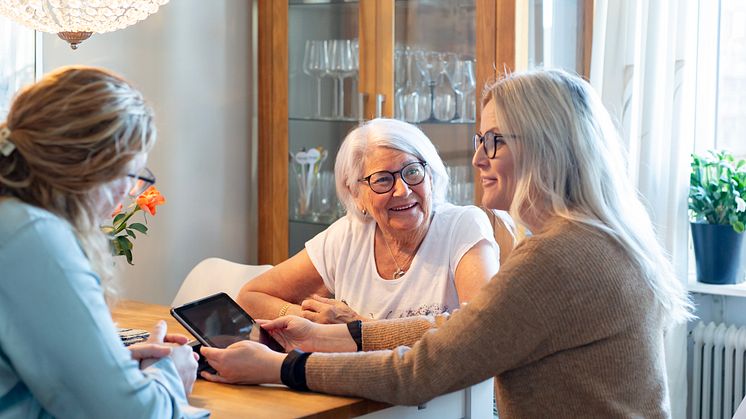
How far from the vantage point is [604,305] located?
5.24ft

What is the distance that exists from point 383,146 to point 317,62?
4.04ft

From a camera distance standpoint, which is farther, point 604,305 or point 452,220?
point 452,220

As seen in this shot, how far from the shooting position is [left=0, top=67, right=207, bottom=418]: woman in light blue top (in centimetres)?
120

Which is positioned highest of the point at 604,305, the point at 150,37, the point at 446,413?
the point at 150,37

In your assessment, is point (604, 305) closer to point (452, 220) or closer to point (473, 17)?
point (452, 220)

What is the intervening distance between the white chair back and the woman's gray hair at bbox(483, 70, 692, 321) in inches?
50.4

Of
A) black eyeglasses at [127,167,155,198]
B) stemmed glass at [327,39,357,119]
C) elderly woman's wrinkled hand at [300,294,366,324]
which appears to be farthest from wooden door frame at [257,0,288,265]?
black eyeglasses at [127,167,155,198]

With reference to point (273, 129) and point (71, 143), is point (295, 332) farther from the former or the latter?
point (273, 129)

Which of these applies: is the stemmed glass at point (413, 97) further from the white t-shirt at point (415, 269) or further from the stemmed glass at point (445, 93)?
the white t-shirt at point (415, 269)

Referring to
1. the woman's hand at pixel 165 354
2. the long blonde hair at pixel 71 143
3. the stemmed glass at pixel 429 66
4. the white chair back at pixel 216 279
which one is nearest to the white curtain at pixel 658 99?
the stemmed glass at pixel 429 66

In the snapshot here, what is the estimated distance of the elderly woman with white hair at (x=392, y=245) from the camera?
232 cm

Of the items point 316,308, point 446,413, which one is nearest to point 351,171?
point 316,308

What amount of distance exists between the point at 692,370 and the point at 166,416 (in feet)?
7.66

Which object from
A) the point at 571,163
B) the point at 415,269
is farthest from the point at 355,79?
the point at 571,163
